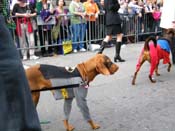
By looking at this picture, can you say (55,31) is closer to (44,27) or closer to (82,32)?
(44,27)

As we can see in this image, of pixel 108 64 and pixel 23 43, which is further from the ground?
pixel 108 64

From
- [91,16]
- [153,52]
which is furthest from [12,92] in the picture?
[91,16]

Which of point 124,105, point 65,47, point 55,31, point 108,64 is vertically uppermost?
point 108,64

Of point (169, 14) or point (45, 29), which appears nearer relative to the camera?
point (169, 14)

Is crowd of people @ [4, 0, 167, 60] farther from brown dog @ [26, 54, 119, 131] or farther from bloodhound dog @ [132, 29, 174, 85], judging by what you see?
brown dog @ [26, 54, 119, 131]

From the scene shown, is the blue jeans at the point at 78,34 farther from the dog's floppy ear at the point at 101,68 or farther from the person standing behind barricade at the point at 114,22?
the dog's floppy ear at the point at 101,68

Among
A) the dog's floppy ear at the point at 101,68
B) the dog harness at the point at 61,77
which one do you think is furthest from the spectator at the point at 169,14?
the dog harness at the point at 61,77

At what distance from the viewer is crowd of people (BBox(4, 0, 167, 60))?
8961 mm

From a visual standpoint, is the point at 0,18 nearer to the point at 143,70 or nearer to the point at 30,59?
the point at 143,70

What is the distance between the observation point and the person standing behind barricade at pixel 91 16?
1004 cm

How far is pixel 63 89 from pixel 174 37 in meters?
4.06

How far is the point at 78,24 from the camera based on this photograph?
9.84 metres

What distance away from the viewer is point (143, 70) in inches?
295

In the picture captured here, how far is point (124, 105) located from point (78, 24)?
16.0 feet
